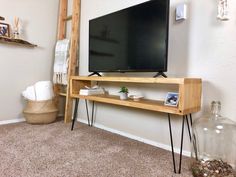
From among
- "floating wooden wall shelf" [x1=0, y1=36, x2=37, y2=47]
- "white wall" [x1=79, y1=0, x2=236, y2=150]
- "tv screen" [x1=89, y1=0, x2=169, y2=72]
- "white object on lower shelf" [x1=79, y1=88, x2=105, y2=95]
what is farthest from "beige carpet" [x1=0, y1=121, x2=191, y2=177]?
"floating wooden wall shelf" [x1=0, y1=36, x2=37, y2=47]

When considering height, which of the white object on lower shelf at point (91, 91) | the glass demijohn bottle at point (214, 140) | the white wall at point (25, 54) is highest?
the white wall at point (25, 54)

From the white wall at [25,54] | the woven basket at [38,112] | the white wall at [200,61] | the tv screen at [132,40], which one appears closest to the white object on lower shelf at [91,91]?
the tv screen at [132,40]

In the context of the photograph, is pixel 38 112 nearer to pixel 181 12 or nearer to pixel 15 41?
pixel 15 41

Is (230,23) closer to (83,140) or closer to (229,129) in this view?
(229,129)

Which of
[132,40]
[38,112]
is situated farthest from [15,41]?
[132,40]

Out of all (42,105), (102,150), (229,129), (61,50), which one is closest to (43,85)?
(42,105)

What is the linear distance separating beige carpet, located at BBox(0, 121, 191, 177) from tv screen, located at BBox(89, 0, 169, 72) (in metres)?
0.73

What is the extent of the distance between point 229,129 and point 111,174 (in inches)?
37.2

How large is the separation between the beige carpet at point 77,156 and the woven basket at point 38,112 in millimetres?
249

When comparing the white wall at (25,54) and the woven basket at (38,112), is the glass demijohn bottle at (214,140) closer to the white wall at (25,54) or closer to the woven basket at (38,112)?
the woven basket at (38,112)

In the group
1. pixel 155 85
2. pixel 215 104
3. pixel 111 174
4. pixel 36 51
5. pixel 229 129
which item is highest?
pixel 36 51

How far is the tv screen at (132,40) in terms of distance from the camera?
162 cm

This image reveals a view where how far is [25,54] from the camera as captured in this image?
2791 mm

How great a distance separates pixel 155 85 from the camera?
1.96 m
